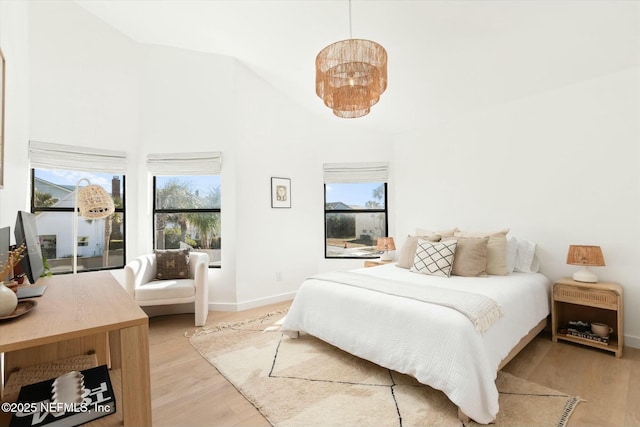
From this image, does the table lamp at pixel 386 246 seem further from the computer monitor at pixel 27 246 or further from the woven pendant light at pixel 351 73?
the computer monitor at pixel 27 246

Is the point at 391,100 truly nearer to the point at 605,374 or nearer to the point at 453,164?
the point at 453,164

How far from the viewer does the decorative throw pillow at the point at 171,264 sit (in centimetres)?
356

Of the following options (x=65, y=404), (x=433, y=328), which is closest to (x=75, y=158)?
(x=65, y=404)

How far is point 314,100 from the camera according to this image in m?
4.16

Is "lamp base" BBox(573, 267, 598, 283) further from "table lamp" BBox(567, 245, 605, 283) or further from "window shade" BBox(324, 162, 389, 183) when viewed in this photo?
"window shade" BBox(324, 162, 389, 183)

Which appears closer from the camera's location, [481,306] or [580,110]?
[481,306]

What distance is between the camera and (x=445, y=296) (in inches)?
83.0

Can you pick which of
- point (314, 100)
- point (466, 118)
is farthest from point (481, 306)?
point (314, 100)

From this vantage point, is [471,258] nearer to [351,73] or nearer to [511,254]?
[511,254]

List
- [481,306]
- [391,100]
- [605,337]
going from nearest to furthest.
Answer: [481,306]
[605,337]
[391,100]

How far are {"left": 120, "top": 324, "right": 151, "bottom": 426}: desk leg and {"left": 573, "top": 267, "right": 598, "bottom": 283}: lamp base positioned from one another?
3.30 meters

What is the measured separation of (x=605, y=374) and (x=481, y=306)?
120cm

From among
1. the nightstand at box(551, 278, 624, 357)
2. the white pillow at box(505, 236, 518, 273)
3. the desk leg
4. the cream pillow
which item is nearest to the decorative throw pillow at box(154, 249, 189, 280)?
the desk leg

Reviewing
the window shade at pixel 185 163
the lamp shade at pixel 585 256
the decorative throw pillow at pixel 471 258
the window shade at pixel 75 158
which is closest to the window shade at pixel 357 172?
the window shade at pixel 185 163
